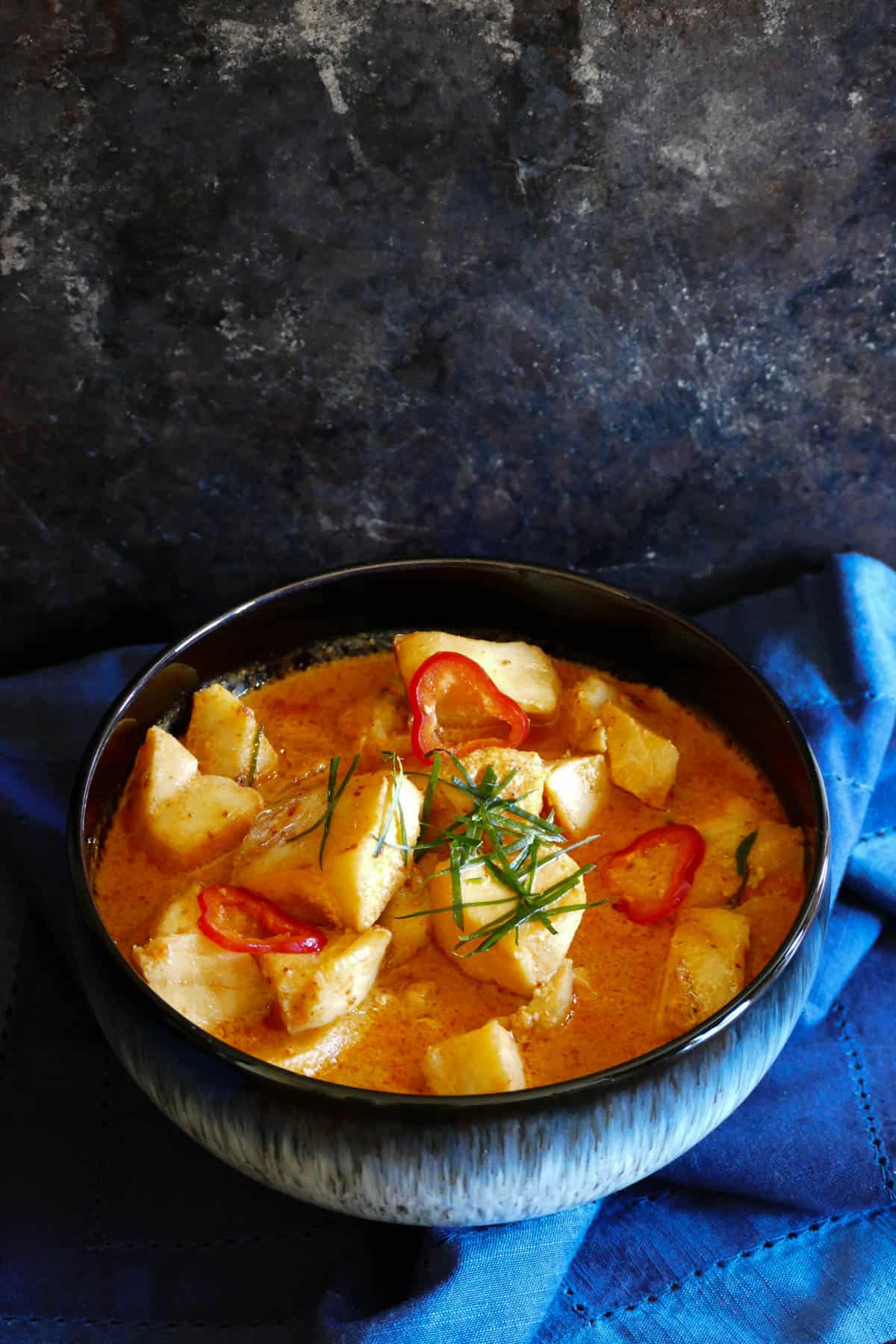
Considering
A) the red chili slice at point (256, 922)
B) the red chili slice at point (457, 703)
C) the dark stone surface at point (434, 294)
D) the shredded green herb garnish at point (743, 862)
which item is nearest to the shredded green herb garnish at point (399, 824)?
the red chili slice at point (256, 922)

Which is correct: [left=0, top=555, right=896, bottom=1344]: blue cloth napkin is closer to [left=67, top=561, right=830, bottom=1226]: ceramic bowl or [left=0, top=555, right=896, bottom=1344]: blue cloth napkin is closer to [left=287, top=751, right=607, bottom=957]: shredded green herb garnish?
[left=67, top=561, right=830, bottom=1226]: ceramic bowl

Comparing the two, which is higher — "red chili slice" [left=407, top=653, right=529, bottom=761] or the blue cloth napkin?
"red chili slice" [left=407, top=653, right=529, bottom=761]

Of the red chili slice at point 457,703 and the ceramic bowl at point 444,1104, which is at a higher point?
the red chili slice at point 457,703

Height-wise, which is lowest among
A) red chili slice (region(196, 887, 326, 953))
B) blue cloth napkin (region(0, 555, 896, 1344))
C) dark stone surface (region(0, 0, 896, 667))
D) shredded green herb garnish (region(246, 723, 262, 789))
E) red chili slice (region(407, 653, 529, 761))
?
blue cloth napkin (region(0, 555, 896, 1344))

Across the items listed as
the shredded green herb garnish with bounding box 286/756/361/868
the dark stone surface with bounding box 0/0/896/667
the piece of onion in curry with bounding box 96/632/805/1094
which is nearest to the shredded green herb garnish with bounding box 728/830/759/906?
the piece of onion in curry with bounding box 96/632/805/1094

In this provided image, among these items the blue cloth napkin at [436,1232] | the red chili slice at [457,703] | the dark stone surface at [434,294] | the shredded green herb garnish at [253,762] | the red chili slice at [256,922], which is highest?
the dark stone surface at [434,294]

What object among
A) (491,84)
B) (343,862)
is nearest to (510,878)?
(343,862)

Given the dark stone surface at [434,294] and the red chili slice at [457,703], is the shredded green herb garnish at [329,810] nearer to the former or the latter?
the red chili slice at [457,703]
